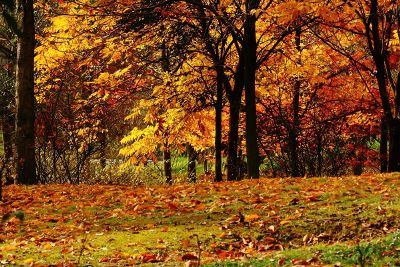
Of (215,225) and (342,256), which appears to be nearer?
(342,256)

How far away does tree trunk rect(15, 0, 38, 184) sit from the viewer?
1278 cm

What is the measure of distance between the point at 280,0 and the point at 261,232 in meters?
7.51

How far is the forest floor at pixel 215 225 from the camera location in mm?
5668

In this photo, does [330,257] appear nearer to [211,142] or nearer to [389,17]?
[389,17]

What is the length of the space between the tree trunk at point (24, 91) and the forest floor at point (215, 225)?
2.20 m

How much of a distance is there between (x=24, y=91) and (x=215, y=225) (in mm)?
7347

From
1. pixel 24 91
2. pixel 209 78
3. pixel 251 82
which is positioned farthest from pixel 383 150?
pixel 24 91

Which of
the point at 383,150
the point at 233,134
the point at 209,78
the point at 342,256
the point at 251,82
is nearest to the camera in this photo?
the point at 342,256

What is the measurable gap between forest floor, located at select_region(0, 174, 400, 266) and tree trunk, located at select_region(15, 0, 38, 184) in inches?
86.6

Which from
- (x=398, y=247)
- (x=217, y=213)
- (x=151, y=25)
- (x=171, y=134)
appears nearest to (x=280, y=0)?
(x=151, y=25)

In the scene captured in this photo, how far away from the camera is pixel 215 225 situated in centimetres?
746

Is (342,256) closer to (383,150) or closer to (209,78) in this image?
(209,78)

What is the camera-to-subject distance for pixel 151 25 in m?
13.6

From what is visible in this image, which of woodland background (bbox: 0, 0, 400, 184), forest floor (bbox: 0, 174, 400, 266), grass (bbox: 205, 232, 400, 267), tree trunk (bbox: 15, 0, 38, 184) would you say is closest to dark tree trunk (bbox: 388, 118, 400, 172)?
woodland background (bbox: 0, 0, 400, 184)
